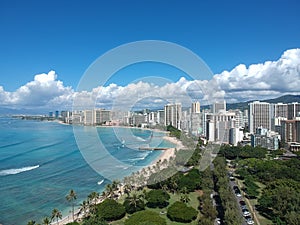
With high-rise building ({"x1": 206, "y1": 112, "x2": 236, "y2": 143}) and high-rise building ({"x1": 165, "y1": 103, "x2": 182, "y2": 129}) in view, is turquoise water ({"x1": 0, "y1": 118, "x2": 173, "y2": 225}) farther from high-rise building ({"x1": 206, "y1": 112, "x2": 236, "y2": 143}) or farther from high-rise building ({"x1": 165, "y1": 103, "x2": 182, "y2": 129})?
high-rise building ({"x1": 206, "y1": 112, "x2": 236, "y2": 143})

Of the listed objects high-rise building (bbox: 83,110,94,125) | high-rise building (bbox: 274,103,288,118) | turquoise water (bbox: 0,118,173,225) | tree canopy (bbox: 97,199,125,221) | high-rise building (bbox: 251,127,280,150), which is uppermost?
high-rise building (bbox: 274,103,288,118)

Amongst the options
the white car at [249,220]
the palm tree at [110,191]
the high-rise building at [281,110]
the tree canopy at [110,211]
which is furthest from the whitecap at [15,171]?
the high-rise building at [281,110]

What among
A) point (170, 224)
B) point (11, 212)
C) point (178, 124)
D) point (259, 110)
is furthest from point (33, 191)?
point (259, 110)

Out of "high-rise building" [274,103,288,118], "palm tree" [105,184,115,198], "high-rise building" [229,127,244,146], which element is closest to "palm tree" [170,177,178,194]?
"palm tree" [105,184,115,198]

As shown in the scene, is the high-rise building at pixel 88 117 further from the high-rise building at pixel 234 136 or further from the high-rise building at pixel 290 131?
the high-rise building at pixel 290 131

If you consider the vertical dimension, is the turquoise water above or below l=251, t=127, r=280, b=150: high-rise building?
below

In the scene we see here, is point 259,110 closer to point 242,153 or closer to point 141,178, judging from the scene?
point 242,153
